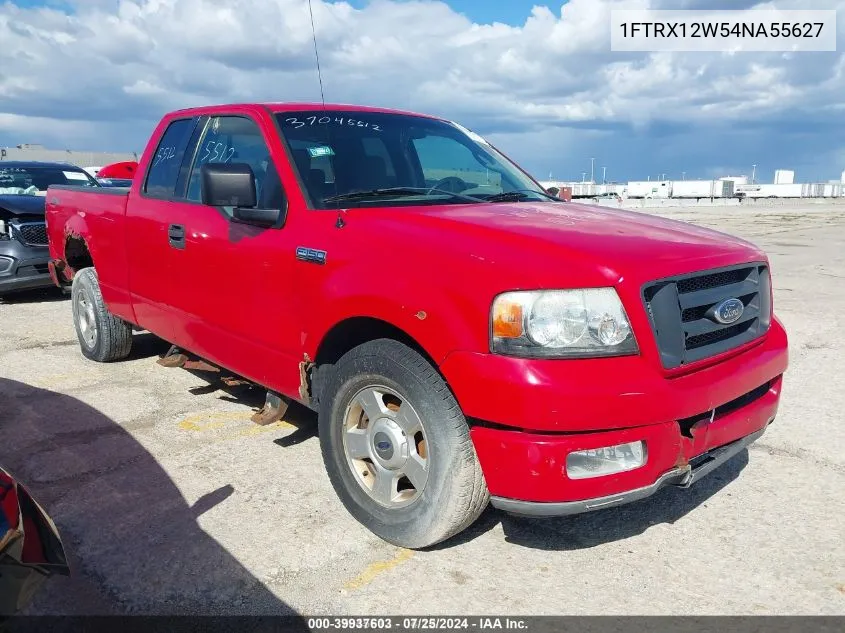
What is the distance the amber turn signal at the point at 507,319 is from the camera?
2451mm

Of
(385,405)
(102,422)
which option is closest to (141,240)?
(102,422)

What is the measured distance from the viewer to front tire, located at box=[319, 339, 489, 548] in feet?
8.70

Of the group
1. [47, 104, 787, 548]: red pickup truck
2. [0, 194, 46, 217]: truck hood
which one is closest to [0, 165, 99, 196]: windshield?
[0, 194, 46, 217]: truck hood

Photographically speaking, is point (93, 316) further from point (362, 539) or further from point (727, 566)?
point (727, 566)

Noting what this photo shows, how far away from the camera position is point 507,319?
246 cm

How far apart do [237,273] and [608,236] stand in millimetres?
1928

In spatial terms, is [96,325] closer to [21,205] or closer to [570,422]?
[21,205]

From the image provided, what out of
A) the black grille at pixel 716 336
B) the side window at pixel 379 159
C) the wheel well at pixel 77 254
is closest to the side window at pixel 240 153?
the side window at pixel 379 159

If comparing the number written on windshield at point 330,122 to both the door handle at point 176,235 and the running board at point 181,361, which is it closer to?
the door handle at point 176,235

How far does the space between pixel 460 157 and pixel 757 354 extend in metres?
2.02

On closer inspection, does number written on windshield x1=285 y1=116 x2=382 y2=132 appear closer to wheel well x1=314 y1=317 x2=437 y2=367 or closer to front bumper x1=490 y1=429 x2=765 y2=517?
wheel well x1=314 y1=317 x2=437 y2=367

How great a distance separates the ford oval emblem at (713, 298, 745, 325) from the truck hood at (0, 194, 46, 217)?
27.9 feet

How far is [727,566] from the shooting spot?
112 inches

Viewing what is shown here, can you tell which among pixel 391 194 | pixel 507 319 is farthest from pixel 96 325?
pixel 507 319
